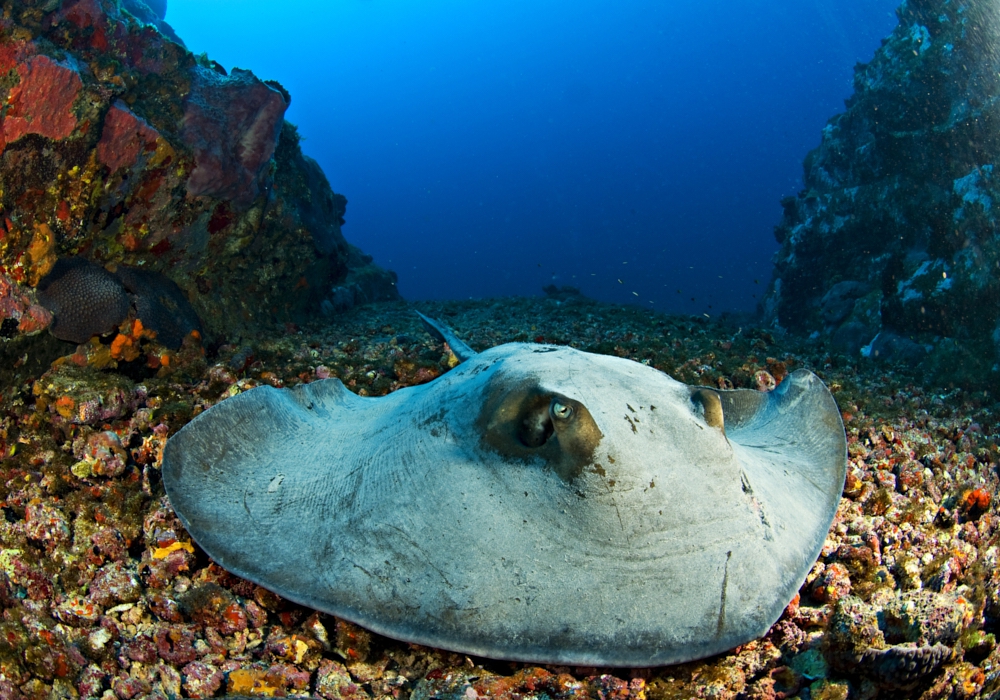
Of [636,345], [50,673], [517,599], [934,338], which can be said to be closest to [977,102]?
[934,338]

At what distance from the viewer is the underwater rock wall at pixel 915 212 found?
361 inches

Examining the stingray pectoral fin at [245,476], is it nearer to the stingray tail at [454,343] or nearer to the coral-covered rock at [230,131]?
the stingray tail at [454,343]

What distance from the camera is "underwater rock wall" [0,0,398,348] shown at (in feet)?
12.0

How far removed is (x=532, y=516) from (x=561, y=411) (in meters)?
0.41

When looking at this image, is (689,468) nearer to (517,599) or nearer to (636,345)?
(517,599)

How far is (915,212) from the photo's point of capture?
11016 mm

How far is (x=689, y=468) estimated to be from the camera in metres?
1.91

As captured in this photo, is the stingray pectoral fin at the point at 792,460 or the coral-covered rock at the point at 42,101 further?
the coral-covered rock at the point at 42,101

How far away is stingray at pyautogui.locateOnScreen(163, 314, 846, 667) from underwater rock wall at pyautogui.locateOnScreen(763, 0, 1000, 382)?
886cm

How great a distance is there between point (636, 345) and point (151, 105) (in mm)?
5747

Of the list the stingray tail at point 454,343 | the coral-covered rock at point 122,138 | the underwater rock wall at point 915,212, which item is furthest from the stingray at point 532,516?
the underwater rock wall at point 915,212

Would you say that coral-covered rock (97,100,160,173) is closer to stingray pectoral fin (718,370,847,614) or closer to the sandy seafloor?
the sandy seafloor

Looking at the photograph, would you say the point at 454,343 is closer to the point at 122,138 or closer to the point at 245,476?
the point at 245,476

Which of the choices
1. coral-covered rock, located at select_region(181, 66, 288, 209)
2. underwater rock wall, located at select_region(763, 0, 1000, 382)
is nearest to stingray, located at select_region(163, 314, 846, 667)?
coral-covered rock, located at select_region(181, 66, 288, 209)
